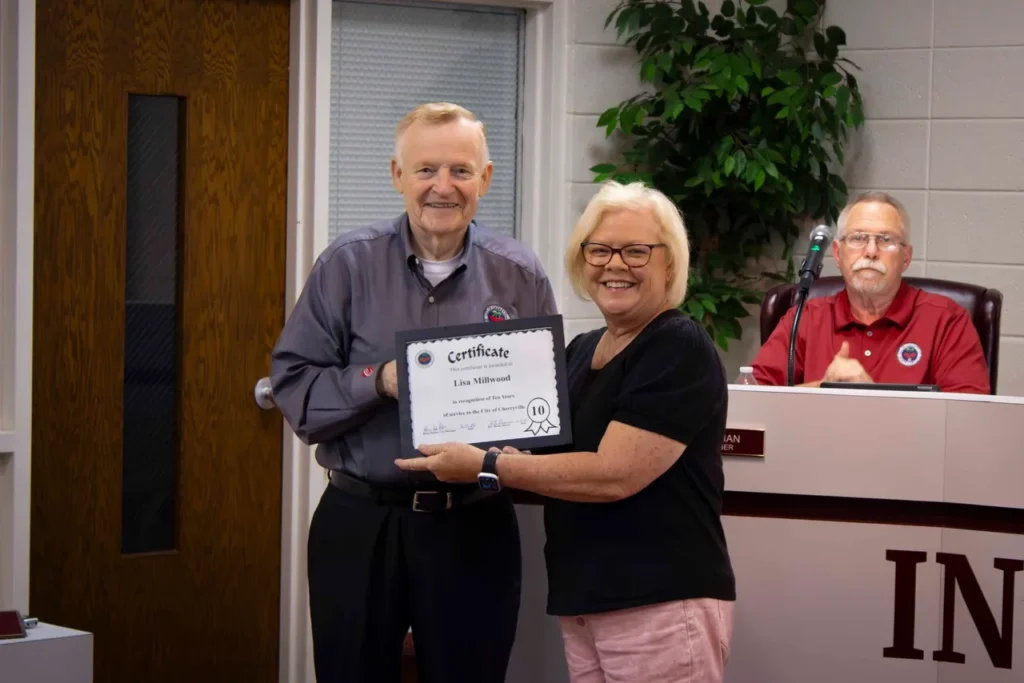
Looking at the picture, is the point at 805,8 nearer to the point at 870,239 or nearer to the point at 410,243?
the point at 870,239

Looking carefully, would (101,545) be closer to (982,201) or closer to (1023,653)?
(1023,653)

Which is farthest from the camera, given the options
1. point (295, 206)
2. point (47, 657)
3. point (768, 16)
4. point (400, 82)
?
point (768, 16)

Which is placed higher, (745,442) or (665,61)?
(665,61)

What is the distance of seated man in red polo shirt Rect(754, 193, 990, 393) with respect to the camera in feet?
Result: 10.7

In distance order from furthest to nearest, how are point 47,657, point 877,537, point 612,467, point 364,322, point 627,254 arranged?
point 47,657
point 877,537
point 364,322
point 627,254
point 612,467

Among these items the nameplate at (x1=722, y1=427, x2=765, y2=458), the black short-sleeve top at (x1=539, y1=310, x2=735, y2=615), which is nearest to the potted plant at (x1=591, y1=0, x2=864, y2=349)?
the nameplate at (x1=722, y1=427, x2=765, y2=458)

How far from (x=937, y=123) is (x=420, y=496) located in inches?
110

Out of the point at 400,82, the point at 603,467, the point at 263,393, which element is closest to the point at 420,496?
the point at 603,467

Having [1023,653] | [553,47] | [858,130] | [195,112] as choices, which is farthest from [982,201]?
[195,112]

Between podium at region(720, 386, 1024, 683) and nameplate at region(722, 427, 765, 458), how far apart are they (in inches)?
0.4

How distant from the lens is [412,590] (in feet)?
7.31

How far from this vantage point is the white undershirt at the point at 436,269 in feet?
7.56

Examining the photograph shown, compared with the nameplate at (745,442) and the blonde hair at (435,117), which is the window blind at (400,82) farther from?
the nameplate at (745,442)

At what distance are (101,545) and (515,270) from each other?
5.60 feet
